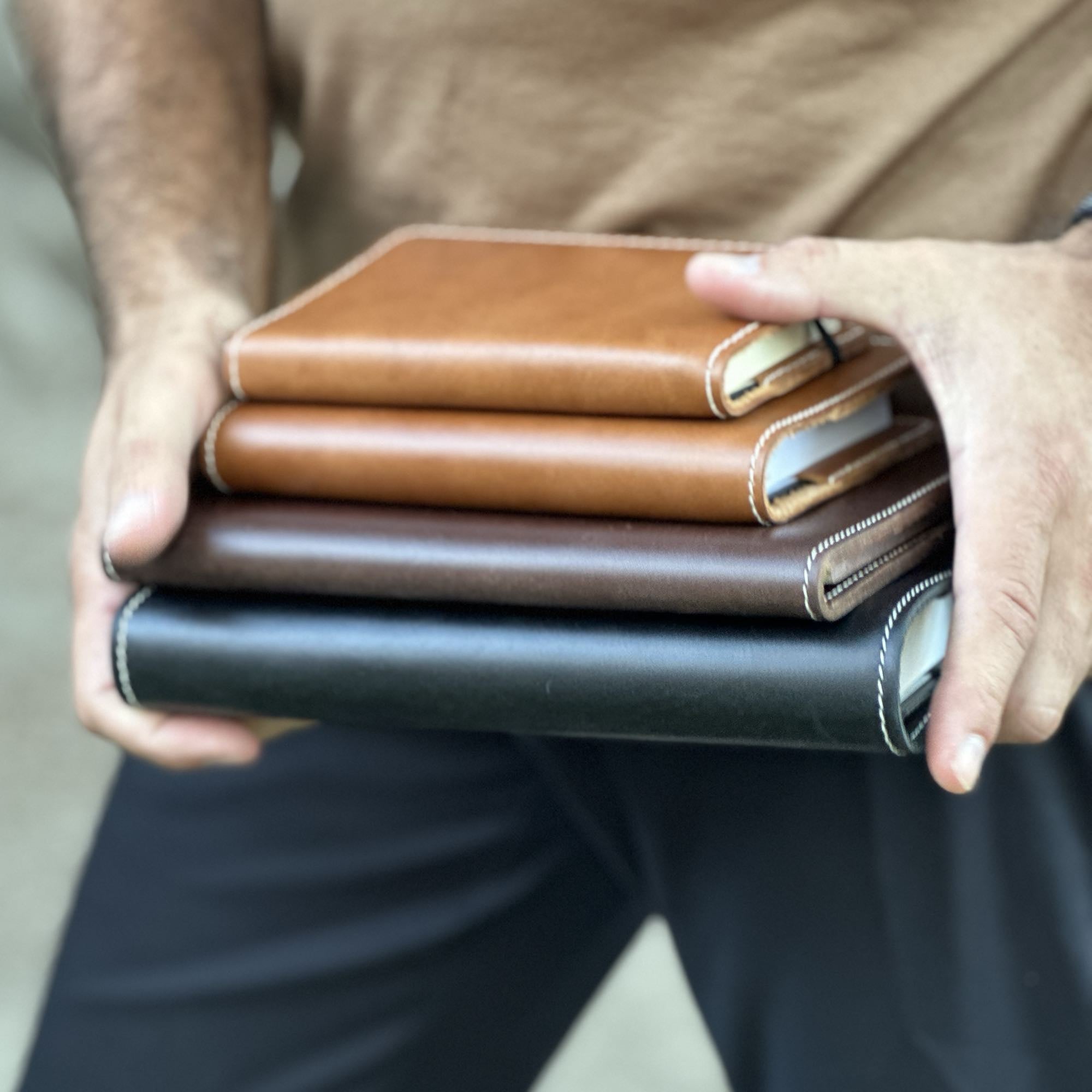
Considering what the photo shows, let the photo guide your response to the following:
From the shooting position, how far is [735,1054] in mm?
1086

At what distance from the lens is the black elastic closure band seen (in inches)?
34.3

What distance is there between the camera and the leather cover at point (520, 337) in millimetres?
781

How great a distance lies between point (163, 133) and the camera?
1136 mm

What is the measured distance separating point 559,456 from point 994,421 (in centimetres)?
23

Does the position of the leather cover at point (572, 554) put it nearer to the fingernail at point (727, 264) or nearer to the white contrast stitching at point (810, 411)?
the white contrast stitching at point (810, 411)

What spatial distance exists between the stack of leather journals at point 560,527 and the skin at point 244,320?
0.03m

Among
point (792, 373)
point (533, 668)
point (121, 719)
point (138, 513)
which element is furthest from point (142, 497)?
point (792, 373)

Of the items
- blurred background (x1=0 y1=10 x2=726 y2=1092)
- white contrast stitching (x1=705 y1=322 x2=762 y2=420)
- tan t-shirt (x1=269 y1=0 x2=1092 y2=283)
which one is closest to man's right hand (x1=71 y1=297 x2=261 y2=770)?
tan t-shirt (x1=269 y1=0 x2=1092 y2=283)

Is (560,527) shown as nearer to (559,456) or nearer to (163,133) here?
(559,456)

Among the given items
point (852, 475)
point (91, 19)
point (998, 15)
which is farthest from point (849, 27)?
point (91, 19)

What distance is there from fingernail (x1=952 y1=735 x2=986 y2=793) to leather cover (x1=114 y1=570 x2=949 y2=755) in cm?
2

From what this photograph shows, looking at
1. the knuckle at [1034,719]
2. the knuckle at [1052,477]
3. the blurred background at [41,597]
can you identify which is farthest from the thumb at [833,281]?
the blurred background at [41,597]

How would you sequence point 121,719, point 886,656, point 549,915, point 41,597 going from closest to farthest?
point 886,656 < point 121,719 < point 549,915 < point 41,597

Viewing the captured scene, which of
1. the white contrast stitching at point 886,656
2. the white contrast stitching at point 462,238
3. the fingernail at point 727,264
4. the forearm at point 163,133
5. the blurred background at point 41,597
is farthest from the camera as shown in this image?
the blurred background at point 41,597
